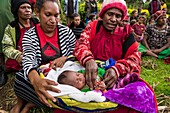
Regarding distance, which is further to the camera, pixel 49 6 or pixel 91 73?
pixel 49 6

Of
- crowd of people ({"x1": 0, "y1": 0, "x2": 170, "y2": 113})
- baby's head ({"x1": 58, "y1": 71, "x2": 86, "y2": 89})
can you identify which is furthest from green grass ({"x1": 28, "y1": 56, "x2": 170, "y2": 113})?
baby's head ({"x1": 58, "y1": 71, "x2": 86, "y2": 89})

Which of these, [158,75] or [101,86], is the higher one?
[101,86]

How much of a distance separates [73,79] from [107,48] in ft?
1.85

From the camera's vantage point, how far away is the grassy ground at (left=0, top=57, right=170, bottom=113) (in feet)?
9.88

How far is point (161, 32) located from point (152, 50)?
440 mm

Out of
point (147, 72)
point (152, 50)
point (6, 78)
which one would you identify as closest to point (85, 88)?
point (6, 78)

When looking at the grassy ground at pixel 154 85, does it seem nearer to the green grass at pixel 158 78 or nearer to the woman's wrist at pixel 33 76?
the green grass at pixel 158 78

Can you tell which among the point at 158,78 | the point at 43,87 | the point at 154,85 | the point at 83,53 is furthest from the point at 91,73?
the point at 158,78

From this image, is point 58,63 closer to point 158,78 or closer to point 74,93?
point 74,93

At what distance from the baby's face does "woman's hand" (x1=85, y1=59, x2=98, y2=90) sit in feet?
0.15

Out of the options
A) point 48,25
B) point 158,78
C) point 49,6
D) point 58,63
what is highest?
point 49,6

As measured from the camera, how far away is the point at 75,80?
6.67 feet

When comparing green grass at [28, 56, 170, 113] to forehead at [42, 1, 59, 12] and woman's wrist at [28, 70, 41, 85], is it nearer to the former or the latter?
woman's wrist at [28, 70, 41, 85]

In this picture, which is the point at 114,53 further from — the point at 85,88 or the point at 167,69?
the point at 167,69
